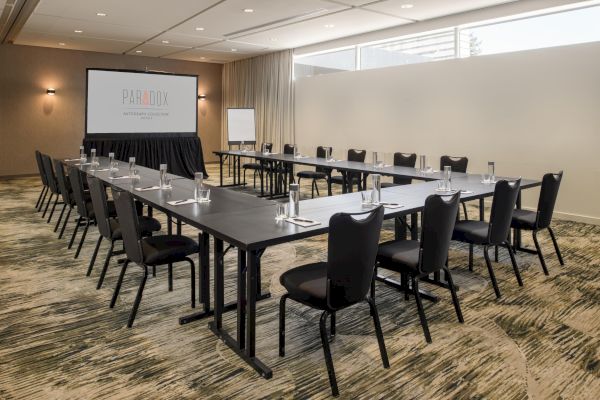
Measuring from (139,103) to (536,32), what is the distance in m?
6.72

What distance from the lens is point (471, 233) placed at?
334cm

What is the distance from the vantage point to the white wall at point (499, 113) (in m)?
5.80

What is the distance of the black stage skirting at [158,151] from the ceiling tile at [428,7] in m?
4.94

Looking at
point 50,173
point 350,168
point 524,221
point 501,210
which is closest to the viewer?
point 501,210

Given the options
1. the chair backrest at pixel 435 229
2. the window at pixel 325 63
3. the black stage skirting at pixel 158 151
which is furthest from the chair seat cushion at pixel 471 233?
the black stage skirting at pixel 158 151

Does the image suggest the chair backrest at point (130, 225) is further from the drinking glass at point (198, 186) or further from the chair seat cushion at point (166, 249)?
the drinking glass at point (198, 186)

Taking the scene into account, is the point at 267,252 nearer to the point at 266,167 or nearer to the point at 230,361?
the point at 230,361

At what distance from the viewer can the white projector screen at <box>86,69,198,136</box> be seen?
8.31m

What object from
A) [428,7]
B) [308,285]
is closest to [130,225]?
[308,285]

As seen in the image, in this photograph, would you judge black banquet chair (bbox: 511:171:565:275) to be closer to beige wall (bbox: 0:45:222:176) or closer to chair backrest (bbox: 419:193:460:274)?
chair backrest (bbox: 419:193:460:274)

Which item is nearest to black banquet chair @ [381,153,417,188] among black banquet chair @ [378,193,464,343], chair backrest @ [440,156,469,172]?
chair backrest @ [440,156,469,172]

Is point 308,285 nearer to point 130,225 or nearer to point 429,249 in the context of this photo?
point 429,249

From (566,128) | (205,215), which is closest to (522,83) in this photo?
(566,128)

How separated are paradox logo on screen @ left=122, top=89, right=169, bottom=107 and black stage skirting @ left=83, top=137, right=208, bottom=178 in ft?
2.26
